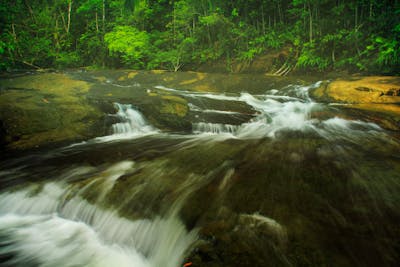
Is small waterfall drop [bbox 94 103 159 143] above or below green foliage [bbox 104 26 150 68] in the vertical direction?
below

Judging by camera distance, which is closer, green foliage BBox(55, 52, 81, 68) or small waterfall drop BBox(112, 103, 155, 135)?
small waterfall drop BBox(112, 103, 155, 135)

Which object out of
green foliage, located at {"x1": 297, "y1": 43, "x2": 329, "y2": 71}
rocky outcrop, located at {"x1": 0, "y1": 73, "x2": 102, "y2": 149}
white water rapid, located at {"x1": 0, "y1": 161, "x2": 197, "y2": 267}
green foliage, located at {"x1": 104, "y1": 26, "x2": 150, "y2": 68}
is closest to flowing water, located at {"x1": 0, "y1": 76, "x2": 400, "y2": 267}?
white water rapid, located at {"x1": 0, "y1": 161, "x2": 197, "y2": 267}

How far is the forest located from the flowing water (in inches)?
264

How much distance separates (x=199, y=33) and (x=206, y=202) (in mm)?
13159

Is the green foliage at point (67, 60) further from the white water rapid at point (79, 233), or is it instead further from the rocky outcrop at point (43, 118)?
the white water rapid at point (79, 233)

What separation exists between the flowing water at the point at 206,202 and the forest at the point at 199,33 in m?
6.71

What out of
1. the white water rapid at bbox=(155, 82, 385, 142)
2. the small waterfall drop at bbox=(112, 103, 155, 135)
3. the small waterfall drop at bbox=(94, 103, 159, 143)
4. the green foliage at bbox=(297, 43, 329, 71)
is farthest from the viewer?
the green foliage at bbox=(297, 43, 329, 71)

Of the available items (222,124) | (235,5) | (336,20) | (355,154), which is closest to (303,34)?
(336,20)

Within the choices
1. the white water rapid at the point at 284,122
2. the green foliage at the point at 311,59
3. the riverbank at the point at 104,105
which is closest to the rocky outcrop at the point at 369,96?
the riverbank at the point at 104,105

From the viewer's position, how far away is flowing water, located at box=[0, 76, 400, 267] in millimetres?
2203

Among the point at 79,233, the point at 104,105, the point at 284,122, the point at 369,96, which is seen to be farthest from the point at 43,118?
the point at 369,96

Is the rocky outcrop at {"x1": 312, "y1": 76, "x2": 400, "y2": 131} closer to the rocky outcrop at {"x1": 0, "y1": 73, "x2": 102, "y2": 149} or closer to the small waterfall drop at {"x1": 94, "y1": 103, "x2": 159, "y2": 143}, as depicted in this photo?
the small waterfall drop at {"x1": 94, "y1": 103, "x2": 159, "y2": 143}

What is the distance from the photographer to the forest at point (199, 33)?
1005 cm

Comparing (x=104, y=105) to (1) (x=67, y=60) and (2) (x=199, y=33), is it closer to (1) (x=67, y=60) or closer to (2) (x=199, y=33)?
(2) (x=199, y=33)
